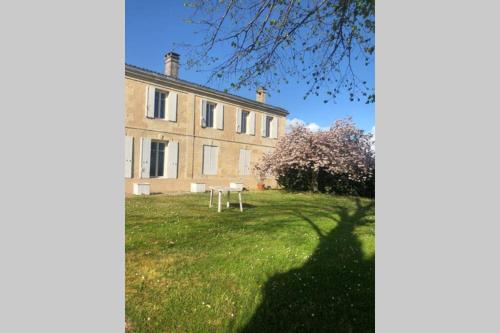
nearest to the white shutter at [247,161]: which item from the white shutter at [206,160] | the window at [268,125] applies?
the window at [268,125]

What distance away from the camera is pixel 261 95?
2.51 meters

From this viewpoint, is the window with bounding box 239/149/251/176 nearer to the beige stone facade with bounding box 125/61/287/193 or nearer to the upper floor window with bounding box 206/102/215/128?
the beige stone facade with bounding box 125/61/287/193

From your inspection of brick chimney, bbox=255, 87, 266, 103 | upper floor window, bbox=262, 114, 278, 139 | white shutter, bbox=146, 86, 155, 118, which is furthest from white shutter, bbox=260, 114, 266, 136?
white shutter, bbox=146, 86, 155, 118

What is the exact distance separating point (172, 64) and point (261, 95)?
73cm

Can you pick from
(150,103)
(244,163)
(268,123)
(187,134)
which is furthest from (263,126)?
(150,103)

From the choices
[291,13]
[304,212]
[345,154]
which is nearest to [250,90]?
[291,13]

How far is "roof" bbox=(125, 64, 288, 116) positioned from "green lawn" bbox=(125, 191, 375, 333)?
2.44ft

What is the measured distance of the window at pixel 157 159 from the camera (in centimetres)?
230

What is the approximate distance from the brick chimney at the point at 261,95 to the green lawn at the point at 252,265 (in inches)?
31.3

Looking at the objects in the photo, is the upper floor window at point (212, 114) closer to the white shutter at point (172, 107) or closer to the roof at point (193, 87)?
the roof at point (193, 87)

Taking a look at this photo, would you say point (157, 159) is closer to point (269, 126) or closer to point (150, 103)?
point (150, 103)

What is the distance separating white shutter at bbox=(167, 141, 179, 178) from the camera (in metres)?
2.52

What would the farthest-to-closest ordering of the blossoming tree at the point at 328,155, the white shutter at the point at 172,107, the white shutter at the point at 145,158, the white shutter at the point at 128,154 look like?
1. the white shutter at the point at 172,107
2. the white shutter at the point at 145,158
3. the white shutter at the point at 128,154
4. the blossoming tree at the point at 328,155

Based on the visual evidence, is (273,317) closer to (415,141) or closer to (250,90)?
(415,141)
